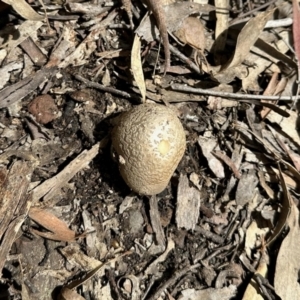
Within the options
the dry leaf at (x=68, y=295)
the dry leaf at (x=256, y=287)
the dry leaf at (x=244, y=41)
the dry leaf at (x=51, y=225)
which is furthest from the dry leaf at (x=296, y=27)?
the dry leaf at (x=68, y=295)

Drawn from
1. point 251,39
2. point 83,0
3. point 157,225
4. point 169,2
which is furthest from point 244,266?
point 83,0

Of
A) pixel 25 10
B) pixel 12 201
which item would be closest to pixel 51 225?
pixel 12 201

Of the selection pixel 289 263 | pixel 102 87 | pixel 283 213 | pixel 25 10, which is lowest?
pixel 289 263

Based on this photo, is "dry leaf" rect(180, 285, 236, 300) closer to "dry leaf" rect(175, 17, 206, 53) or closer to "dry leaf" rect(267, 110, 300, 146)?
"dry leaf" rect(267, 110, 300, 146)

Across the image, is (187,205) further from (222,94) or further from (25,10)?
(25,10)

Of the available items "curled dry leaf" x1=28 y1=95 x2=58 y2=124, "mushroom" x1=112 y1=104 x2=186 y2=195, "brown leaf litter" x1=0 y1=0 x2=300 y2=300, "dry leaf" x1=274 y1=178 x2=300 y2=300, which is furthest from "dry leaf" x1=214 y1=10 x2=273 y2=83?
"curled dry leaf" x1=28 y1=95 x2=58 y2=124
